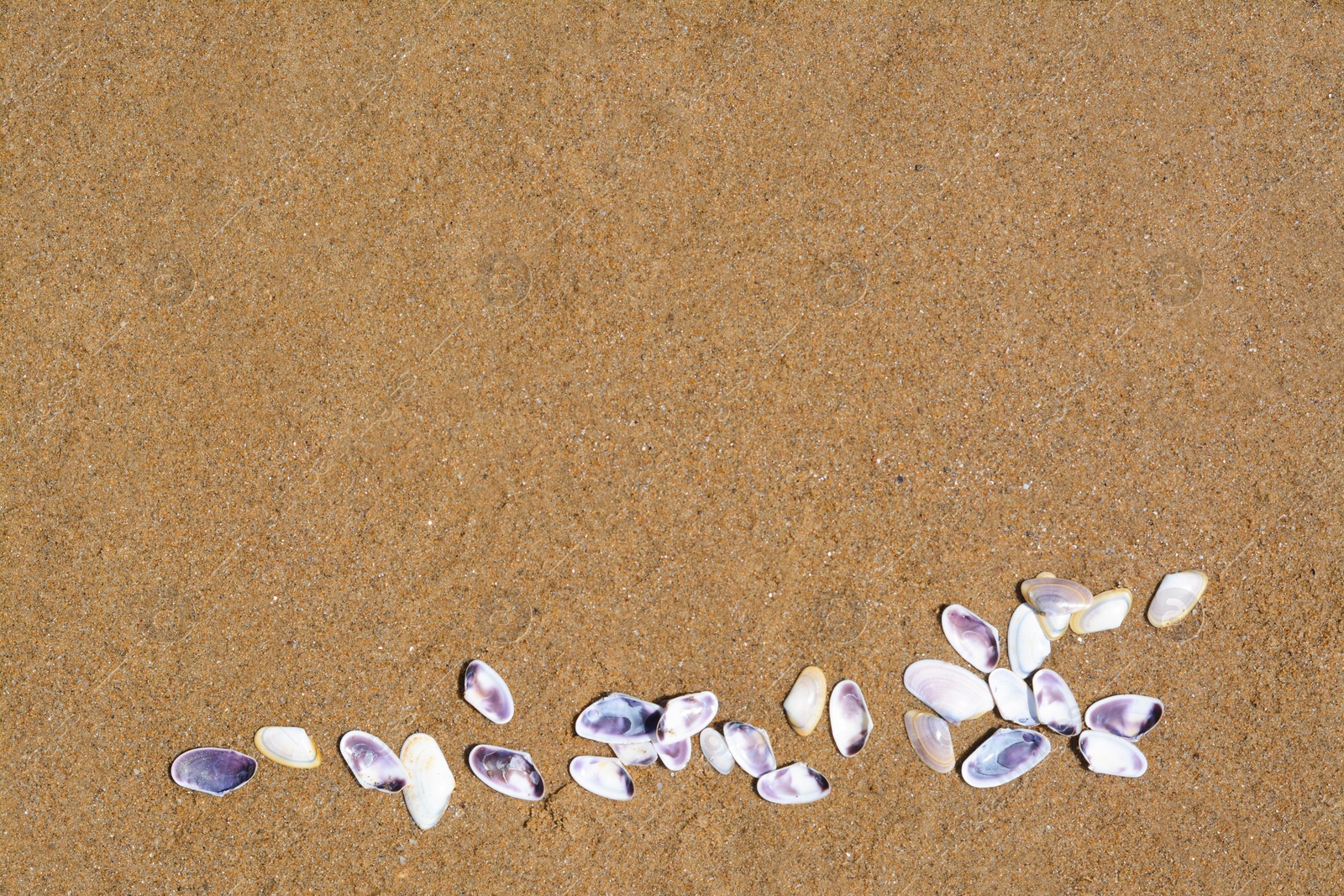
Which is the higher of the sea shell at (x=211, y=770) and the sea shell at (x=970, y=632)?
the sea shell at (x=970, y=632)

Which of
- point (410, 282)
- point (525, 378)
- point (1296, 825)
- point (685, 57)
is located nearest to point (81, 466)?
point (410, 282)

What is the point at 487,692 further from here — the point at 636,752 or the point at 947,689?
the point at 947,689

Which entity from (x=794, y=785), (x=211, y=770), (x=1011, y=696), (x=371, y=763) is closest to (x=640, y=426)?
(x=794, y=785)

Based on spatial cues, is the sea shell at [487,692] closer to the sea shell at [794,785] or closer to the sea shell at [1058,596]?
the sea shell at [794,785]

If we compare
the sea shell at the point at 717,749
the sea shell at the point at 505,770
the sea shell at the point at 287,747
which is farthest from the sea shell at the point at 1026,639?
the sea shell at the point at 287,747

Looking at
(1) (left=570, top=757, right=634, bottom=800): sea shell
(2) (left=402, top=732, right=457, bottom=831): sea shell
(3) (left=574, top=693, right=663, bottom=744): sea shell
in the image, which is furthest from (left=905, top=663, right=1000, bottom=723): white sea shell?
(2) (left=402, top=732, right=457, bottom=831): sea shell

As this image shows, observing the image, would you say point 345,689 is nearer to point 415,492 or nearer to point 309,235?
point 415,492
